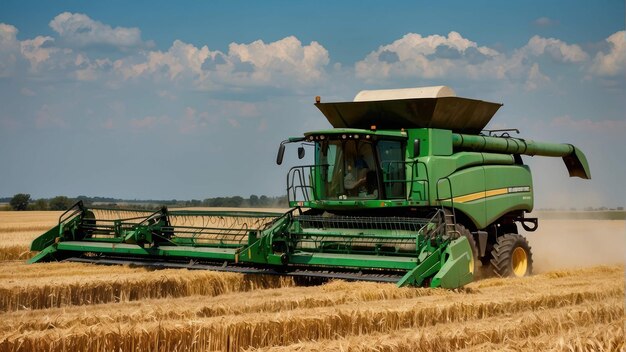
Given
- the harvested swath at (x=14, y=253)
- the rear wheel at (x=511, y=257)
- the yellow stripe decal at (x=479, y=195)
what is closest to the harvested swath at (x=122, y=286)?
the yellow stripe decal at (x=479, y=195)

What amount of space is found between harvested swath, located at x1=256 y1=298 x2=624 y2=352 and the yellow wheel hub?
502 centimetres

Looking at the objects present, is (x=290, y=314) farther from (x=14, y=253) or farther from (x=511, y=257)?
(x=14, y=253)

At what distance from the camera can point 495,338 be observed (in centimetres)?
640

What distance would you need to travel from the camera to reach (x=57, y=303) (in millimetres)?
9125

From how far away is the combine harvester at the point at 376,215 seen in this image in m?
9.95

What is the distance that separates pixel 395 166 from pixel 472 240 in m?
1.41

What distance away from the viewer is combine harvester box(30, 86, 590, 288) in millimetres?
9953

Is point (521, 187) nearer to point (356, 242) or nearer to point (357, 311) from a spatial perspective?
point (356, 242)

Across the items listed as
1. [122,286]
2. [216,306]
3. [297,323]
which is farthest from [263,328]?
[122,286]

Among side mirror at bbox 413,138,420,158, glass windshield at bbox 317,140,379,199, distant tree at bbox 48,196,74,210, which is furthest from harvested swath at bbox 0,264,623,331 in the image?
distant tree at bbox 48,196,74,210

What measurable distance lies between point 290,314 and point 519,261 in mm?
6346

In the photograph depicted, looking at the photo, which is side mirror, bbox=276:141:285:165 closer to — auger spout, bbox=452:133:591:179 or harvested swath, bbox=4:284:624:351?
auger spout, bbox=452:133:591:179

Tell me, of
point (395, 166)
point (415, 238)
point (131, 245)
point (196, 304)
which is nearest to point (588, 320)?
point (415, 238)

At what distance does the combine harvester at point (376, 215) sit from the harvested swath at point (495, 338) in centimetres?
231
